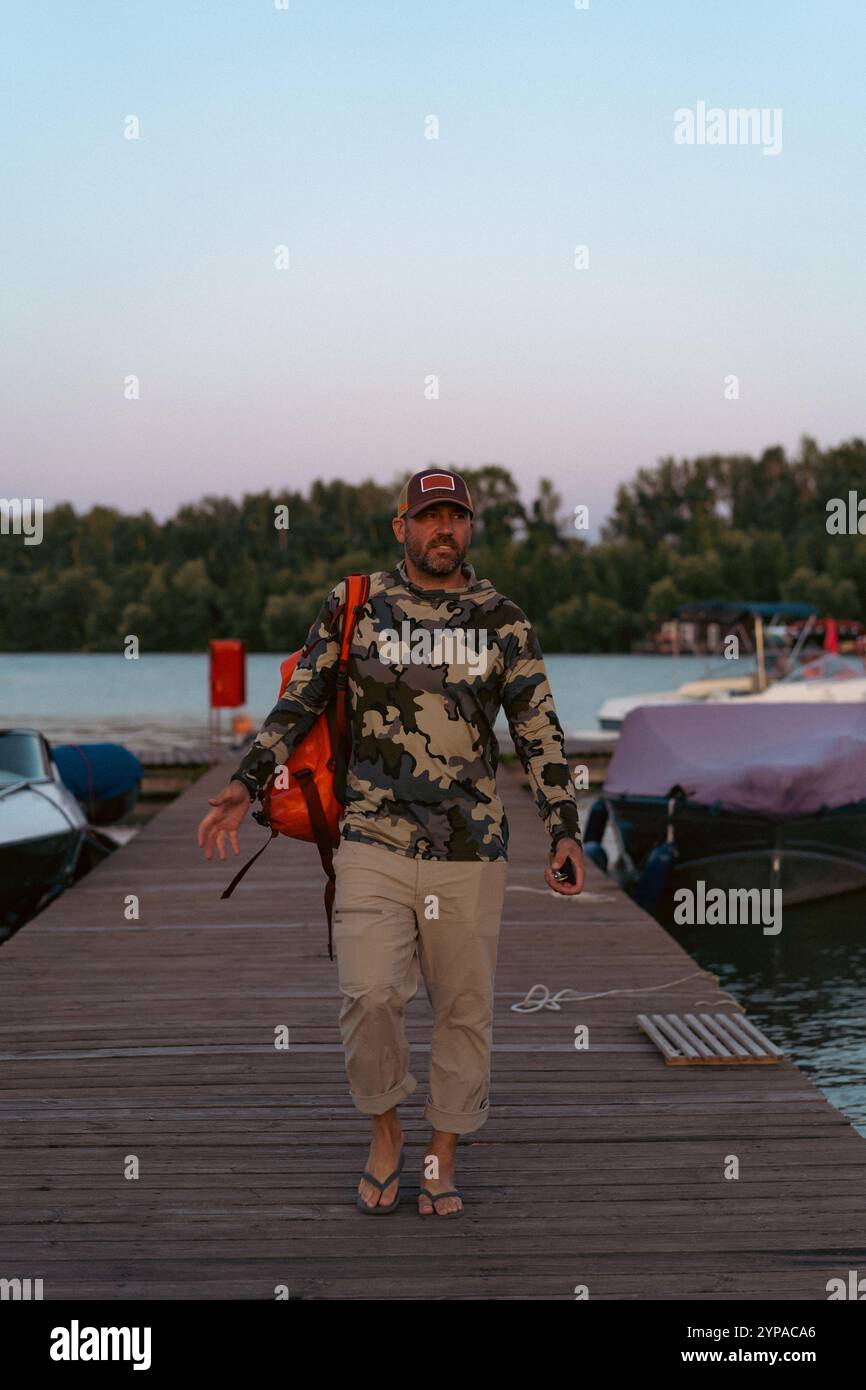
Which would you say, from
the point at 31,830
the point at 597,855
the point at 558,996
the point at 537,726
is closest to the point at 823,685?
the point at 597,855

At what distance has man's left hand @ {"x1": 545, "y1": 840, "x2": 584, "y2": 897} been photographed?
4039 millimetres

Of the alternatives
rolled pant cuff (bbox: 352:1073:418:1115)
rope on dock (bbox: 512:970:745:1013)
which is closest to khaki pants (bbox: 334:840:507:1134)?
rolled pant cuff (bbox: 352:1073:418:1115)

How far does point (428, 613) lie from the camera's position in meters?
4.11

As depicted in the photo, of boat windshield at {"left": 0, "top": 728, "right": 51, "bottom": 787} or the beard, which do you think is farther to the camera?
boat windshield at {"left": 0, "top": 728, "right": 51, "bottom": 787}

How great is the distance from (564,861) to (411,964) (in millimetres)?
568

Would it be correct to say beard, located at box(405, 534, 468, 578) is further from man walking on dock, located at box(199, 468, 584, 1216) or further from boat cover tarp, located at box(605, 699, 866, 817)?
boat cover tarp, located at box(605, 699, 866, 817)

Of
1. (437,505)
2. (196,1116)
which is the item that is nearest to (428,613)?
(437,505)

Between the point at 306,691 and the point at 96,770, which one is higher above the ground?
the point at 306,691

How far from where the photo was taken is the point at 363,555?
11531 cm

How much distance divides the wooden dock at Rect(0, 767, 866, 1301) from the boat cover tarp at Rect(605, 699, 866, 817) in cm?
518

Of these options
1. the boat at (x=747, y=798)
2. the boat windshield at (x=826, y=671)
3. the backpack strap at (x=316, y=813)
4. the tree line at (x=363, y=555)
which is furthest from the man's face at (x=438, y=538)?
the tree line at (x=363, y=555)

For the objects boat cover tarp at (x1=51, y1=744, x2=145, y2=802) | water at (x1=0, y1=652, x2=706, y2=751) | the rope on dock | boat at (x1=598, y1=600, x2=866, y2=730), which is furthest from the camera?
water at (x1=0, y1=652, x2=706, y2=751)

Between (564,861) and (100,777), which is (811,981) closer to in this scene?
(564,861)
